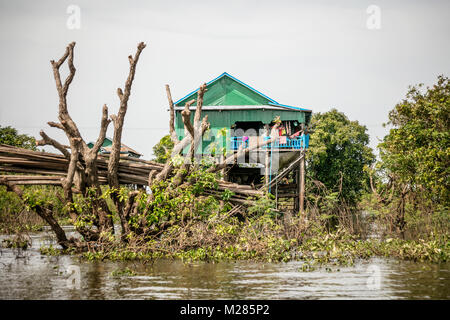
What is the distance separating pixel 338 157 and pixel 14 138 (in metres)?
25.3

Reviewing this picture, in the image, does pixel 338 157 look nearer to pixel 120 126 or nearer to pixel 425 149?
pixel 425 149

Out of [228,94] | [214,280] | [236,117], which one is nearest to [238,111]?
[236,117]

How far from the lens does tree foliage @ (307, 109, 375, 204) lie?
3269 centimetres

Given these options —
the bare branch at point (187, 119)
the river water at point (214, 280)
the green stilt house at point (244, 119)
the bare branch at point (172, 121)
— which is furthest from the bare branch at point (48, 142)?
the green stilt house at point (244, 119)

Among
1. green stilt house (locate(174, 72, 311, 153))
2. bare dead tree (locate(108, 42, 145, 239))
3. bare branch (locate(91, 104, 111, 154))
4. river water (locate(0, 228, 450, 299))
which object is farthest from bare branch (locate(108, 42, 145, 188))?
green stilt house (locate(174, 72, 311, 153))

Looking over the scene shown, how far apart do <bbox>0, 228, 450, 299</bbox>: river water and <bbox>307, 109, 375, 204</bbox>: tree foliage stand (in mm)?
19845

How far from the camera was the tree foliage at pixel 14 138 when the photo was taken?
3662 centimetres

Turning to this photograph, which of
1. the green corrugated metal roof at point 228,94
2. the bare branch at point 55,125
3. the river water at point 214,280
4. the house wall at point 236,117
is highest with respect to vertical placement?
the green corrugated metal roof at point 228,94

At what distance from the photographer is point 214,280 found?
1022 cm

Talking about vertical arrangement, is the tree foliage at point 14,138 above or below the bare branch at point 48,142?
above

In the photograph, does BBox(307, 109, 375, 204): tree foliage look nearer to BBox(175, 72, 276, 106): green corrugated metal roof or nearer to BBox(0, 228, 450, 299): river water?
BBox(175, 72, 276, 106): green corrugated metal roof

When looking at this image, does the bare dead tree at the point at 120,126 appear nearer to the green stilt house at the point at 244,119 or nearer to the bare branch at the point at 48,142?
the bare branch at the point at 48,142

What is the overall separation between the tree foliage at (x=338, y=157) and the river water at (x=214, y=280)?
1984 centimetres
